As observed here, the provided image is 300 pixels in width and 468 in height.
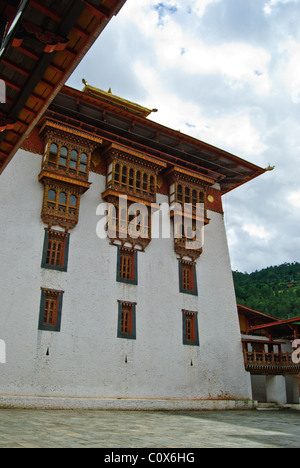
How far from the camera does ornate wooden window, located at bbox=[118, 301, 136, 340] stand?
679 inches

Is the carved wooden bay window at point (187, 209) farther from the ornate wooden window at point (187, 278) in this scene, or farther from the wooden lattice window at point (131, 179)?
the wooden lattice window at point (131, 179)

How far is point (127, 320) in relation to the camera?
1770cm

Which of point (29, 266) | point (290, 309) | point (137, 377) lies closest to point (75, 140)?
point (29, 266)

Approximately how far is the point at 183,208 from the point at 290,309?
3130 centimetres

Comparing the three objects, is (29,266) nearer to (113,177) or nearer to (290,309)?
(113,177)

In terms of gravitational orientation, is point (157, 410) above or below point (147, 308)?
below

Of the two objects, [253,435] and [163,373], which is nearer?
[253,435]

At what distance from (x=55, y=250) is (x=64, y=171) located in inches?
140

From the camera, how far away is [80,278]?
16859mm

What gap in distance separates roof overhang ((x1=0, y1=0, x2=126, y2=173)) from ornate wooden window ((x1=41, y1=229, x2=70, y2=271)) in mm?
10709

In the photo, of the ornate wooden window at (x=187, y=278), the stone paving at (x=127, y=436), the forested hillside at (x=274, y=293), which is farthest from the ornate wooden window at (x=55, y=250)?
the forested hillside at (x=274, y=293)

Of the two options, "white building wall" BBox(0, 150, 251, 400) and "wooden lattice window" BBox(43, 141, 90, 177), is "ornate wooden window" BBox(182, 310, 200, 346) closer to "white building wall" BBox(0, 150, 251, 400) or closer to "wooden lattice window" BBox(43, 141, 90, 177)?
"white building wall" BBox(0, 150, 251, 400)

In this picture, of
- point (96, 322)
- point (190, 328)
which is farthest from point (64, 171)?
point (190, 328)

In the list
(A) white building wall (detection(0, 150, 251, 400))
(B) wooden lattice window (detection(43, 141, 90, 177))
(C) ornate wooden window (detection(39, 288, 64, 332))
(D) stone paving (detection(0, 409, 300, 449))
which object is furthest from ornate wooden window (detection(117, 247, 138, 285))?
(D) stone paving (detection(0, 409, 300, 449))
